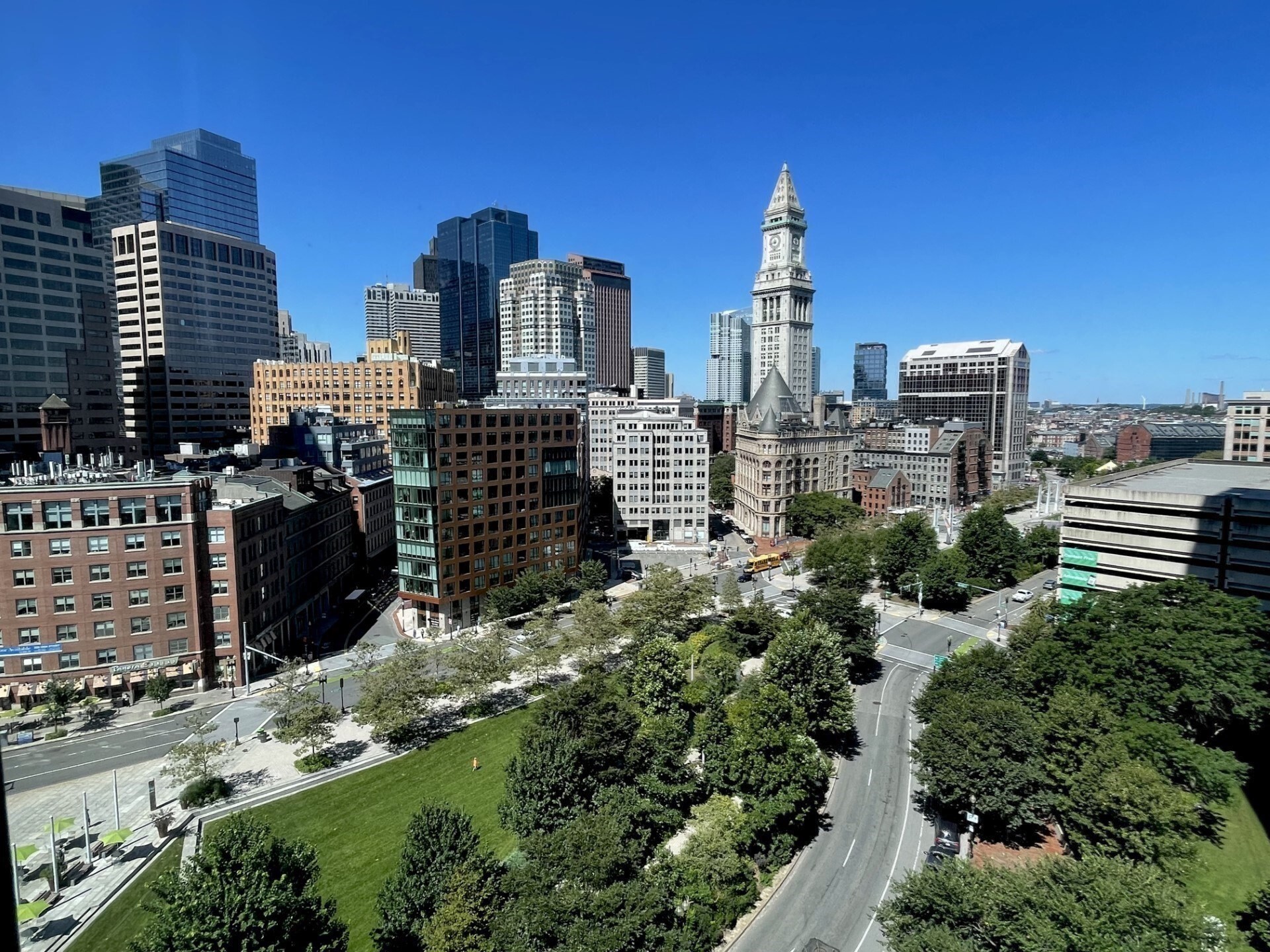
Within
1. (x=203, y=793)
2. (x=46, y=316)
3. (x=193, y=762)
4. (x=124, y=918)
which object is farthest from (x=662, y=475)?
Result: (x=46, y=316)

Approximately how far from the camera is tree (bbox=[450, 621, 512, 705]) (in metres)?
63.2

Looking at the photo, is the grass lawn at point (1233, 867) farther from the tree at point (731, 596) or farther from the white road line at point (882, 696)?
the tree at point (731, 596)

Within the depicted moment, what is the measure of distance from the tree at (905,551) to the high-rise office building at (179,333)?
467ft

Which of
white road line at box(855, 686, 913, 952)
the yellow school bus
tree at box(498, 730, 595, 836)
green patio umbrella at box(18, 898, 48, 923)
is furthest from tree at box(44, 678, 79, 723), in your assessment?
the yellow school bus

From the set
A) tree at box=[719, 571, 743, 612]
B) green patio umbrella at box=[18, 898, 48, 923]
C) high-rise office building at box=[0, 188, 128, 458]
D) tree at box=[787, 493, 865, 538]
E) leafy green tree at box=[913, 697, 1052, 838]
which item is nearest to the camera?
green patio umbrella at box=[18, 898, 48, 923]

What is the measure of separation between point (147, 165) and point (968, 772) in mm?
236747

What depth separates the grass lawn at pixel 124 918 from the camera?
37.5m

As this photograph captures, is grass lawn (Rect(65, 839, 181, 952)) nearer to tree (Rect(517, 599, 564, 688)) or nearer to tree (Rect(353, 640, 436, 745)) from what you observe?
tree (Rect(353, 640, 436, 745))

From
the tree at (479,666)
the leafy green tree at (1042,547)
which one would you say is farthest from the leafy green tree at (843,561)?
the tree at (479,666)

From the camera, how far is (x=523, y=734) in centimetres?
4894

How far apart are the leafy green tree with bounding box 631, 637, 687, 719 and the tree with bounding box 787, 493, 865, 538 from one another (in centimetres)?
7913

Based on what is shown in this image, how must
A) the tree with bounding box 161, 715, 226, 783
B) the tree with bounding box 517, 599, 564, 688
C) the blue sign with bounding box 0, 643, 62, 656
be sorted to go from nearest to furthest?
the tree with bounding box 161, 715, 226, 783
the blue sign with bounding box 0, 643, 62, 656
the tree with bounding box 517, 599, 564, 688

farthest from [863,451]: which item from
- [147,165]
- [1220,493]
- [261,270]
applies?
[147,165]

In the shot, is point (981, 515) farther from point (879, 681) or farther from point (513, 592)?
point (513, 592)
